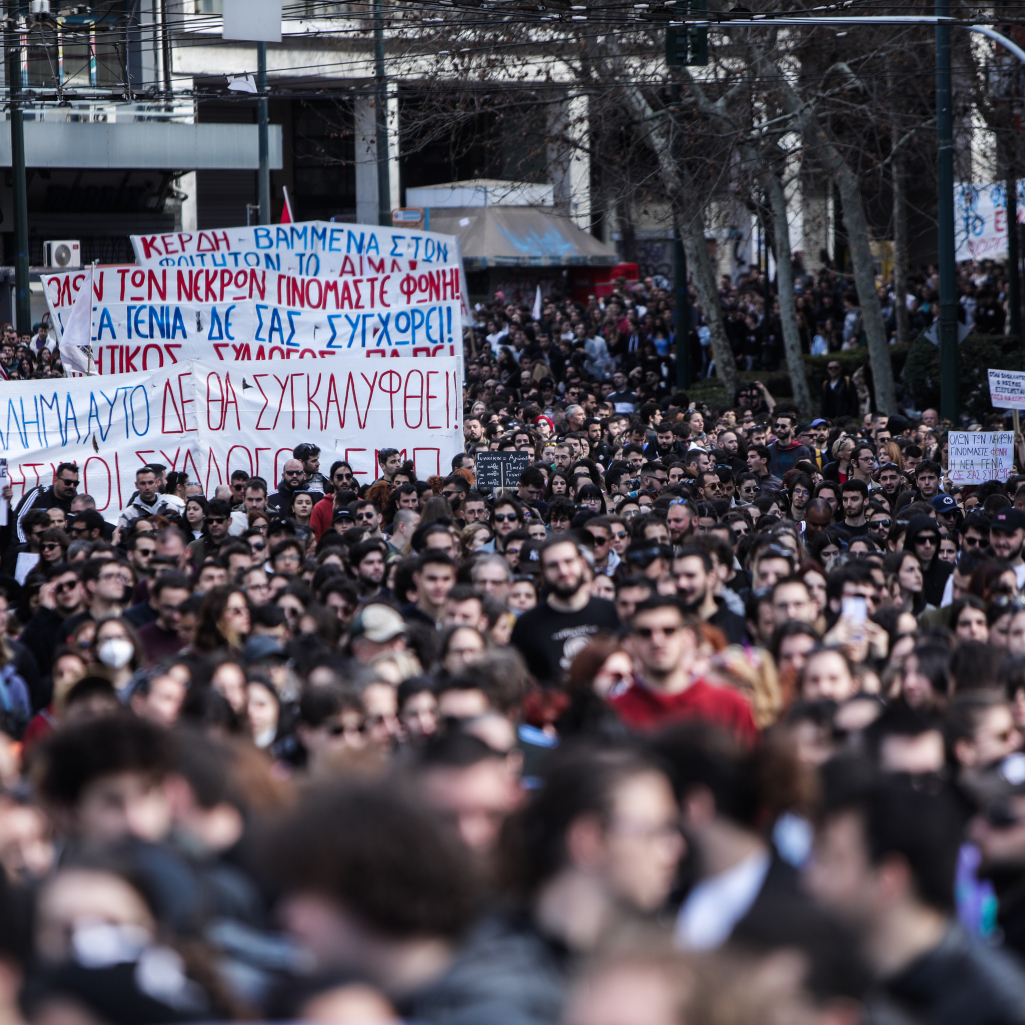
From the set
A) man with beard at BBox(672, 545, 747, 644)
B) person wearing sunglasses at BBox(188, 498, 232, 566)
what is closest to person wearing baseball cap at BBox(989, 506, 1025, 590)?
man with beard at BBox(672, 545, 747, 644)

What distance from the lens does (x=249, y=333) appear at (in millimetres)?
15594

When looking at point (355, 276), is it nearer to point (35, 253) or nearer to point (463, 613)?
point (463, 613)

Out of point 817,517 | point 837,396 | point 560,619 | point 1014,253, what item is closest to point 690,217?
point 837,396

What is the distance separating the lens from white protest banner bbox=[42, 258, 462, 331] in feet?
51.5

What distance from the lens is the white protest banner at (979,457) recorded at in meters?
13.6

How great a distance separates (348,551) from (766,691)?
373 centimetres

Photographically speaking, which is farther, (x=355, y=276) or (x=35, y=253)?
(x=35, y=253)

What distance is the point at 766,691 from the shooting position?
20.6 ft

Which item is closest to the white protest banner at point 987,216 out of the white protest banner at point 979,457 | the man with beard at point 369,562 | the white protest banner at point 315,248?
the white protest banner at point 315,248

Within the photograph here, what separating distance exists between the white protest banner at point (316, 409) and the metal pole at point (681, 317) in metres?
12.2

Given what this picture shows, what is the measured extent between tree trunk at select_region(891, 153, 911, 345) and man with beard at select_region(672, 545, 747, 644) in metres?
18.1

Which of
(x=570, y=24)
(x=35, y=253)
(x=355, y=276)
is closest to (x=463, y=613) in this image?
(x=355, y=276)

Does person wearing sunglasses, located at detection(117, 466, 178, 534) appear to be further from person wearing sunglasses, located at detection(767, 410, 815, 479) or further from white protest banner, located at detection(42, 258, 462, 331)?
person wearing sunglasses, located at detection(767, 410, 815, 479)

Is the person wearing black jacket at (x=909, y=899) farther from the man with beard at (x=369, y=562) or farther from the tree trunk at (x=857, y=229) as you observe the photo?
the tree trunk at (x=857, y=229)
